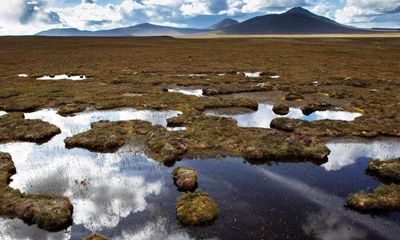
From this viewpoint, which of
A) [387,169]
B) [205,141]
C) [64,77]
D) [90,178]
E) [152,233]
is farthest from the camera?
[64,77]

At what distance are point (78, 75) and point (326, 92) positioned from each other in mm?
49588

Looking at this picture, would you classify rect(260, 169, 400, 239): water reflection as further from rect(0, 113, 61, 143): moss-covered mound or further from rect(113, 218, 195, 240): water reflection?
rect(0, 113, 61, 143): moss-covered mound

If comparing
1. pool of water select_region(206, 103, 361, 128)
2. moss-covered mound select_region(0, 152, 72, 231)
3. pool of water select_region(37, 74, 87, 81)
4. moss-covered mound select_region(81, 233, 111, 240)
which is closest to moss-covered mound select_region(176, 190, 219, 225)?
moss-covered mound select_region(81, 233, 111, 240)

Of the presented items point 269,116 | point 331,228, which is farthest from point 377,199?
point 269,116

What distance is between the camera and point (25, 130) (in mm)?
31938

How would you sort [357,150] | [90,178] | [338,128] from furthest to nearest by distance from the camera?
[338,128] → [357,150] → [90,178]

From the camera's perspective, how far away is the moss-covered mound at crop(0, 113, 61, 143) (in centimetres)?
3075

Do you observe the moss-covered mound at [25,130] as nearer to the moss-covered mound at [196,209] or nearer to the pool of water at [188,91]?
the moss-covered mound at [196,209]

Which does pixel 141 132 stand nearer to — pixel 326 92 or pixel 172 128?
pixel 172 128

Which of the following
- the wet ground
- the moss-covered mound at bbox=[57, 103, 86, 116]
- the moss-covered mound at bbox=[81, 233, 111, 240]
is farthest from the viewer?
the moss-covered mound at bbox=[57, 103, 86, 116]

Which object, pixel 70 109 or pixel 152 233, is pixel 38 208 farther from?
pixel 70 109

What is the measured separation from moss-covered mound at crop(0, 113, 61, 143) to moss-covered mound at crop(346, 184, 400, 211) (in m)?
25.6

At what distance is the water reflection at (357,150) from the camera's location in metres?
25.2

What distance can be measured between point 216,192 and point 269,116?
1822 cm
